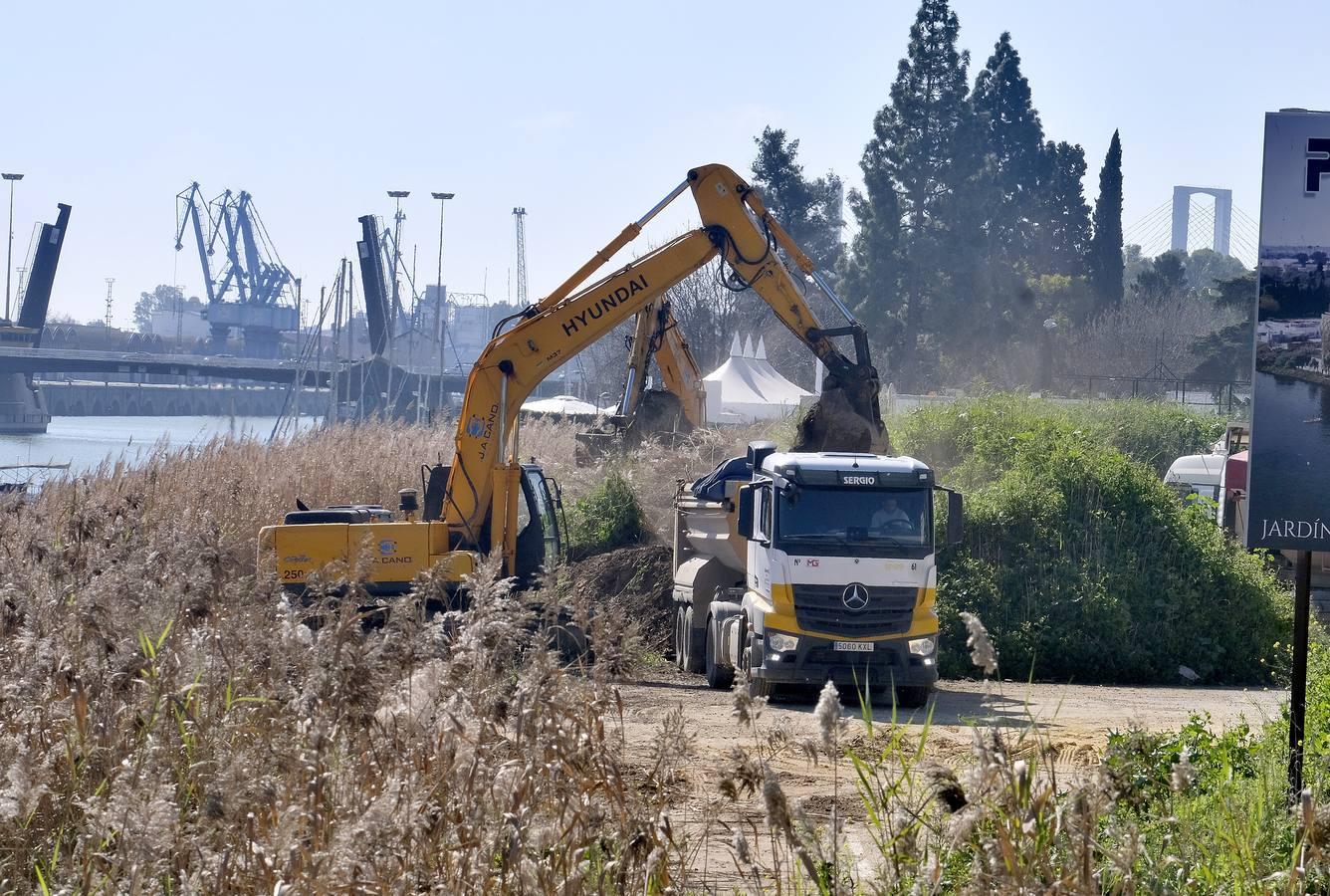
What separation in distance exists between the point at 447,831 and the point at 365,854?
2.45ft

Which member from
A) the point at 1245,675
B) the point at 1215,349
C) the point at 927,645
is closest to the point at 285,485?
the point at 927,645

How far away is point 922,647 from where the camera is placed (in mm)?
14328

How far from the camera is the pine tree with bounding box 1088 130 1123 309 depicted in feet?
210

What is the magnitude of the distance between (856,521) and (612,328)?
15.8 ft

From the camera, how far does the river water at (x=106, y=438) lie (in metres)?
25.8

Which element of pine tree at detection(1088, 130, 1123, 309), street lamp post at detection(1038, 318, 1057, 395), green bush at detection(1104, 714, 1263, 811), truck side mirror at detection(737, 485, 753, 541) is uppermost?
pine tree at detection(1088, 130, 1123, 309)

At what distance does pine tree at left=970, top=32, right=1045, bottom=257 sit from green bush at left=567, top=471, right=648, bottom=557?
4626 cm

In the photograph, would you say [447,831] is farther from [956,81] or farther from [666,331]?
[956,81]

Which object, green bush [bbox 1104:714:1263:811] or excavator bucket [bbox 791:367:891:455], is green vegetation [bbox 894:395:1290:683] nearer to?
excavator bucket [bbox 791:367:891:455]

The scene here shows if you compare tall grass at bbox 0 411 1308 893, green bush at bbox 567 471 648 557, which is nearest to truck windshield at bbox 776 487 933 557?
tall grass at bbox 0 411 1308 893

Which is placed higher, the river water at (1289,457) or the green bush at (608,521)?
the river water at (1289,457)

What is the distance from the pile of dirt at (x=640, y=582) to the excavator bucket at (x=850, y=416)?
8.83ft

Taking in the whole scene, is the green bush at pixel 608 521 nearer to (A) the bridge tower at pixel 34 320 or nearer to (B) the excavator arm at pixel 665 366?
(B) the excavator arm at pixel 665 366

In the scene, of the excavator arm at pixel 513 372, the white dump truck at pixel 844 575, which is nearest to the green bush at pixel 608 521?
the excavator arm at pixel 513 372
